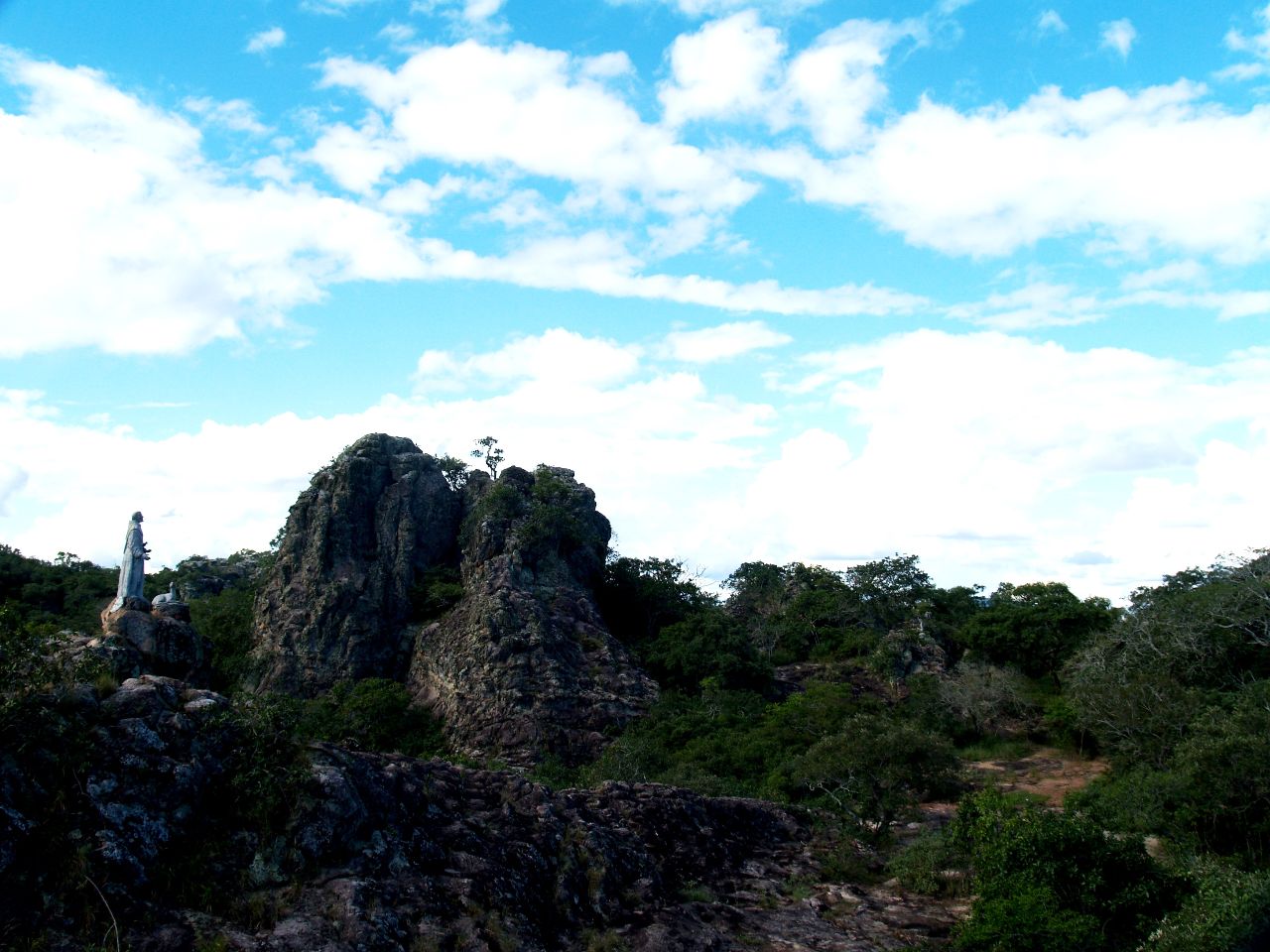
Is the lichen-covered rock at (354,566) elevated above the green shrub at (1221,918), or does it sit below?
above

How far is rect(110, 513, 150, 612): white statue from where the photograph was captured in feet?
67.1

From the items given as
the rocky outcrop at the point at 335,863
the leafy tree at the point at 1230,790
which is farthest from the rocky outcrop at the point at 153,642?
the leafy tree at the point at 1230,790

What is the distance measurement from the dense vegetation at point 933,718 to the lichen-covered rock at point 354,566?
1.38 m

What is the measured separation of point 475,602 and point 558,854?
820 inches

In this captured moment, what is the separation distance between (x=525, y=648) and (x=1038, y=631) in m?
22.1

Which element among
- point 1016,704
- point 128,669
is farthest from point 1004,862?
point 1016,704

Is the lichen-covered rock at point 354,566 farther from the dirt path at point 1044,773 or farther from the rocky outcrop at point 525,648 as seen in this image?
the dirt path at point 1044,773

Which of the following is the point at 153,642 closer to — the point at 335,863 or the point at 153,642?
the point at 153,642

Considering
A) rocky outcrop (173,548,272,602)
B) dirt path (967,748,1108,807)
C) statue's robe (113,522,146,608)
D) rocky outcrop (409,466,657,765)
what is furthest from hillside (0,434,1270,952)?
rocky outcrop (173,548,272,602)

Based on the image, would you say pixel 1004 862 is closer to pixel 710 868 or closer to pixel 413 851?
pixel 710 868

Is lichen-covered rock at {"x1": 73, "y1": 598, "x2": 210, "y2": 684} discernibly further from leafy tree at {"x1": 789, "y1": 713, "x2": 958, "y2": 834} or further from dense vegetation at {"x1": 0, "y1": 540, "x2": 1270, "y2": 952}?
leafy tree at {"x1": 789, "y1": 713, "x2": 958, "y2": 834}

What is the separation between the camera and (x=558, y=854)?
13.9 m

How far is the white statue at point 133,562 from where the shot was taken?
20.4 m

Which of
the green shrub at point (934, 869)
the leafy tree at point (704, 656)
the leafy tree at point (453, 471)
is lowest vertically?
the green shrub at point (934, 869)
